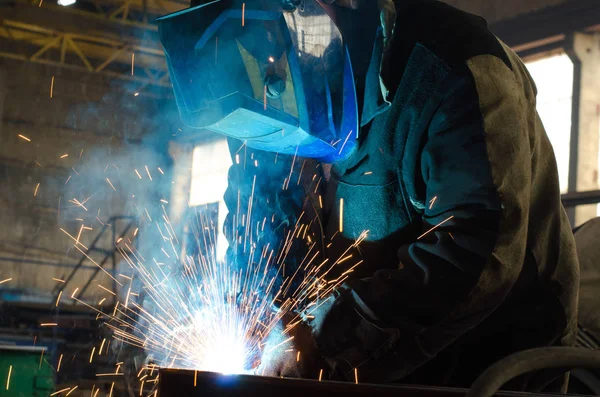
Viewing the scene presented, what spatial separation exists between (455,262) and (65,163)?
10.7 metres

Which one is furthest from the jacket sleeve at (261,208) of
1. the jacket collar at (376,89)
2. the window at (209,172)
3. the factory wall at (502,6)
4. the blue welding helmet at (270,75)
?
the window at (209,172)

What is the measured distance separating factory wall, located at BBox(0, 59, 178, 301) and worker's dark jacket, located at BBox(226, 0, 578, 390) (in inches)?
361

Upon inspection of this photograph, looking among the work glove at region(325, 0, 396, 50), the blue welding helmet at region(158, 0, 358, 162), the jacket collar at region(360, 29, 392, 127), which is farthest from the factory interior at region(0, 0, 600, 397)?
the work glove at region(325, 0, 396, 50)

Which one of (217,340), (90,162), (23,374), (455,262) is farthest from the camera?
(90,162)

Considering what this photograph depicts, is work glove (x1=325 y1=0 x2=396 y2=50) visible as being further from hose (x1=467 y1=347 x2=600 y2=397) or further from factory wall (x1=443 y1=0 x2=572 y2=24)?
factory wall (x1=443 y1=0 x2=572 y2=24)

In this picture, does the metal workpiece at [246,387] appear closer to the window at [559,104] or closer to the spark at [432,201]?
the spark at [432,201]

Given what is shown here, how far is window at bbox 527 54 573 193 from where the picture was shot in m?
6.01

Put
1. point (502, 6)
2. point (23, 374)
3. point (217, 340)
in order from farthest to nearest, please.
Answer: point (502, 6) < point (23, 374) < point (217, 340)

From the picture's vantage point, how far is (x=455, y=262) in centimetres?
155

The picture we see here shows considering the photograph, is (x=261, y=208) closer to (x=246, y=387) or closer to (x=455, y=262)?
(x=455, y=262)

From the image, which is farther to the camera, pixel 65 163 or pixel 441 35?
pixel 65 163

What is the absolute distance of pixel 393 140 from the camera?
1.85 meters

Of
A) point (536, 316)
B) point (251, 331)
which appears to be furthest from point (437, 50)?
point (251, 331)

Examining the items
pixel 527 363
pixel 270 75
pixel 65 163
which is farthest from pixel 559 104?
pixel 65 163
